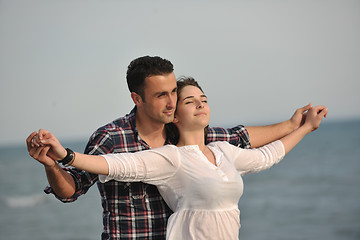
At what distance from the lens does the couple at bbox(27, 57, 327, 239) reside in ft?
9.57

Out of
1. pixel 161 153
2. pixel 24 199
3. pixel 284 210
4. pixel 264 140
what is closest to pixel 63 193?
pixel 161 153

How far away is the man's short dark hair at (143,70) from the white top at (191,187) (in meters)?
0.41

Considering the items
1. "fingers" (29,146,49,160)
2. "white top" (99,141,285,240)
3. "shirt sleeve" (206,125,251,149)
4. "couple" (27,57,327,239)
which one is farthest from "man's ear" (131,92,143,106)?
"fingers" (29,146,49,160)

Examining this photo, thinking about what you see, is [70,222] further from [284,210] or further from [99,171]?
[99,171]

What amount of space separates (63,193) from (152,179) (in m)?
0.47

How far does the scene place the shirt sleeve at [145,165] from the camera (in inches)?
110

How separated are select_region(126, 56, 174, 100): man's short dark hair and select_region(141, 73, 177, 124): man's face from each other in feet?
0.09

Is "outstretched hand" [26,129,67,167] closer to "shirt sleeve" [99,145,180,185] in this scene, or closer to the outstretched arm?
"shirt sleeve" [99,145,180,185]

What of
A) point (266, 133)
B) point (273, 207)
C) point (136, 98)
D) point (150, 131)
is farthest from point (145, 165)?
point (273, 207)

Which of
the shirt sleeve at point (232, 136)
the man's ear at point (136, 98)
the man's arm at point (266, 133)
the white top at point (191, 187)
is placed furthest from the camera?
the man's arm at point (266, 133)

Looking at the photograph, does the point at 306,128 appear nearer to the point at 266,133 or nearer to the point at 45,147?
the point at 266,133

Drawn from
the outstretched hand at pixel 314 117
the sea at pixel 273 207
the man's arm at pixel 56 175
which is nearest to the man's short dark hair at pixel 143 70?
the man's arm at pixel 56 175

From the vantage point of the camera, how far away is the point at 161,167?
2.93 meters

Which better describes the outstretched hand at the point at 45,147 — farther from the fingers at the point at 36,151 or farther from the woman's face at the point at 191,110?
the woman's face at the point at 191,110
